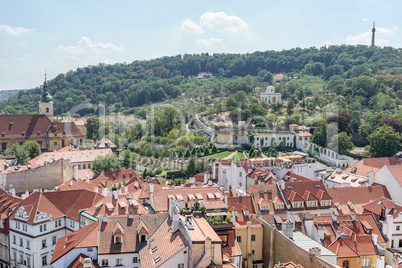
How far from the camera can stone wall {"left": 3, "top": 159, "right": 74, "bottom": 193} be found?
42.2m

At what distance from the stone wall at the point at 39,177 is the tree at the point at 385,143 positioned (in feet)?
156

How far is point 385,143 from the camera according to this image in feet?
208

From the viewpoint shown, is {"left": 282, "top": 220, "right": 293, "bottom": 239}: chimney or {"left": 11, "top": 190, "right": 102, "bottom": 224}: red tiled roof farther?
{"left": 11, "top": 190, "right": 102, "bottom": 224}: red tiled roof

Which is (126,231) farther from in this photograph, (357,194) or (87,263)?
(357,194)

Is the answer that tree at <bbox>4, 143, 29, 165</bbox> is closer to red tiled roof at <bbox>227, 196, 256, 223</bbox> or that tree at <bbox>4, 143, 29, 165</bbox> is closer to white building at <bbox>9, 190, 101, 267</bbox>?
white building at <bbox>9, 190, 101, 267</bbox>

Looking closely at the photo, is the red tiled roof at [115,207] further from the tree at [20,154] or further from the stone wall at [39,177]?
the tree at [20,154]

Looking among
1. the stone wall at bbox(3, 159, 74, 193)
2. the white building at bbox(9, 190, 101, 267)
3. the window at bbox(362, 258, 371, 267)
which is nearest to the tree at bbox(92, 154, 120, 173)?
the stone wall at bbox(3, 159, 74, 193)

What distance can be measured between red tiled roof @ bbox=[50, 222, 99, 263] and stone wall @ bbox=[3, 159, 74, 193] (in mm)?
18842

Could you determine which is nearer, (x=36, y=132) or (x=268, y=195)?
(x=268, y=195)

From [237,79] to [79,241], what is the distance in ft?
450

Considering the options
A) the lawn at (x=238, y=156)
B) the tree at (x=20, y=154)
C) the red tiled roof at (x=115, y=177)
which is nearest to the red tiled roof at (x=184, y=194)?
the red tiled roof at (x=115, y=177)

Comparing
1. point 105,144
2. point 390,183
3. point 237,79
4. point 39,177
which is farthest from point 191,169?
point 237,79

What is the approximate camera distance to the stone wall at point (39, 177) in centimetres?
4222

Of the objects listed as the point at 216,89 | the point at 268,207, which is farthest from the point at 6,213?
the point at 216,89
